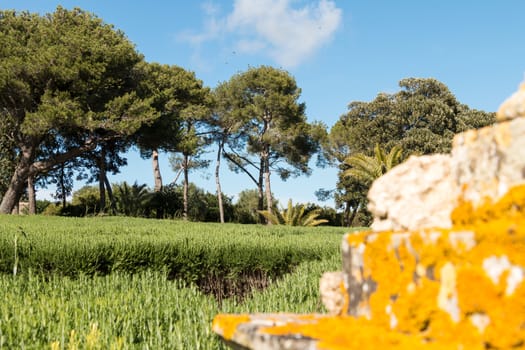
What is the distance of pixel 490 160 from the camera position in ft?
4.40

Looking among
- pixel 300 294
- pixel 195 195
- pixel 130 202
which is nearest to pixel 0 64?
pixel 130 202

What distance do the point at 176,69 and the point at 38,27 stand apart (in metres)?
11.7

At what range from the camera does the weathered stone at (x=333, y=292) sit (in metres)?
1.72

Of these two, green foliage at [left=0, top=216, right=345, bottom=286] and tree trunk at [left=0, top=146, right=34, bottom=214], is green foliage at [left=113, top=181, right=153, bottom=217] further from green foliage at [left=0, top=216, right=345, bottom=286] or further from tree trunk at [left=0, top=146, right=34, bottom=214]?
green foliage at [left=0, top=216, right=345, bottom=286]

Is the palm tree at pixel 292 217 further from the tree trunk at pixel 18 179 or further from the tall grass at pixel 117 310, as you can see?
the tall grass at pixel 117 310

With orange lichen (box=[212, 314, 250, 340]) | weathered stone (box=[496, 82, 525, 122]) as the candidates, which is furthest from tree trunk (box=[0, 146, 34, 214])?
weathered stone (box=[496, 82, 525, 122])

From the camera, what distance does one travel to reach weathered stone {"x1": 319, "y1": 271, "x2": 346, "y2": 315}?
1720 mm

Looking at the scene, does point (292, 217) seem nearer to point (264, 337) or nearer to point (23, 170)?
point (23, 170)

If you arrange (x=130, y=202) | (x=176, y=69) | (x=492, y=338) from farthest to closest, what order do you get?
(x=176, y=69)
(x=130, y=202)
(x=492, y=338)


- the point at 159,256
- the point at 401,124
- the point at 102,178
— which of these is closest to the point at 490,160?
the point at 159,256

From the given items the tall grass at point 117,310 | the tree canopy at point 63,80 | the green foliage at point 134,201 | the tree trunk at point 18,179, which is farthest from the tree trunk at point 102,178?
the tall grass at point 117,310

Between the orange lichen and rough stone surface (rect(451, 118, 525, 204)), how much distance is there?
84 centimetres

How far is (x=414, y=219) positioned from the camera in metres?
1.57

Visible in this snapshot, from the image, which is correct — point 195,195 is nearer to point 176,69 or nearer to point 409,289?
point 176,69
